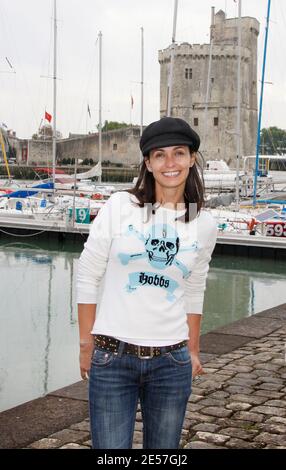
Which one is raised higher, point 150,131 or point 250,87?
point 250,87

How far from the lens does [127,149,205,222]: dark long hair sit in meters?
2.19

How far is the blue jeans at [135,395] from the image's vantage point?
2.04 m

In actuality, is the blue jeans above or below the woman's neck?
below

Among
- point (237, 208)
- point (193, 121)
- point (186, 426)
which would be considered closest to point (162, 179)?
point (186, 426)

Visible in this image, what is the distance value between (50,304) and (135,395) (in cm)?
930

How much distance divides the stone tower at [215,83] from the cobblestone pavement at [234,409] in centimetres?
5213

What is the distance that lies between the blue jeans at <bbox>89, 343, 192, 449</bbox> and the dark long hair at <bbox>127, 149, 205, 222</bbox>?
452 millimetres

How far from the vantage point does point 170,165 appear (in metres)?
2.17

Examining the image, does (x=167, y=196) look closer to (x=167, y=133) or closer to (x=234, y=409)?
(x=167, y=133)

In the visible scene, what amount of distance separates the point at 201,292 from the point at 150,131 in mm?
546

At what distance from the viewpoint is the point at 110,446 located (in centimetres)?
205

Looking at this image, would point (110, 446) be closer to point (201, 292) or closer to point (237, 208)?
point (201, 292)

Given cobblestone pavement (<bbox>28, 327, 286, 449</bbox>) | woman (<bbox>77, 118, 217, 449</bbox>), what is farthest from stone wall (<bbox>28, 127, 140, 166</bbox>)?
woman (<bbox>77, 118, 217, 449</bbox>)

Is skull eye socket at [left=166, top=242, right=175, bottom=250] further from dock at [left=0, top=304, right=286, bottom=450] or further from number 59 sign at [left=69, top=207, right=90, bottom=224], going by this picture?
number 59 sign at [left=69, top=207, right=90, bottom=224]
